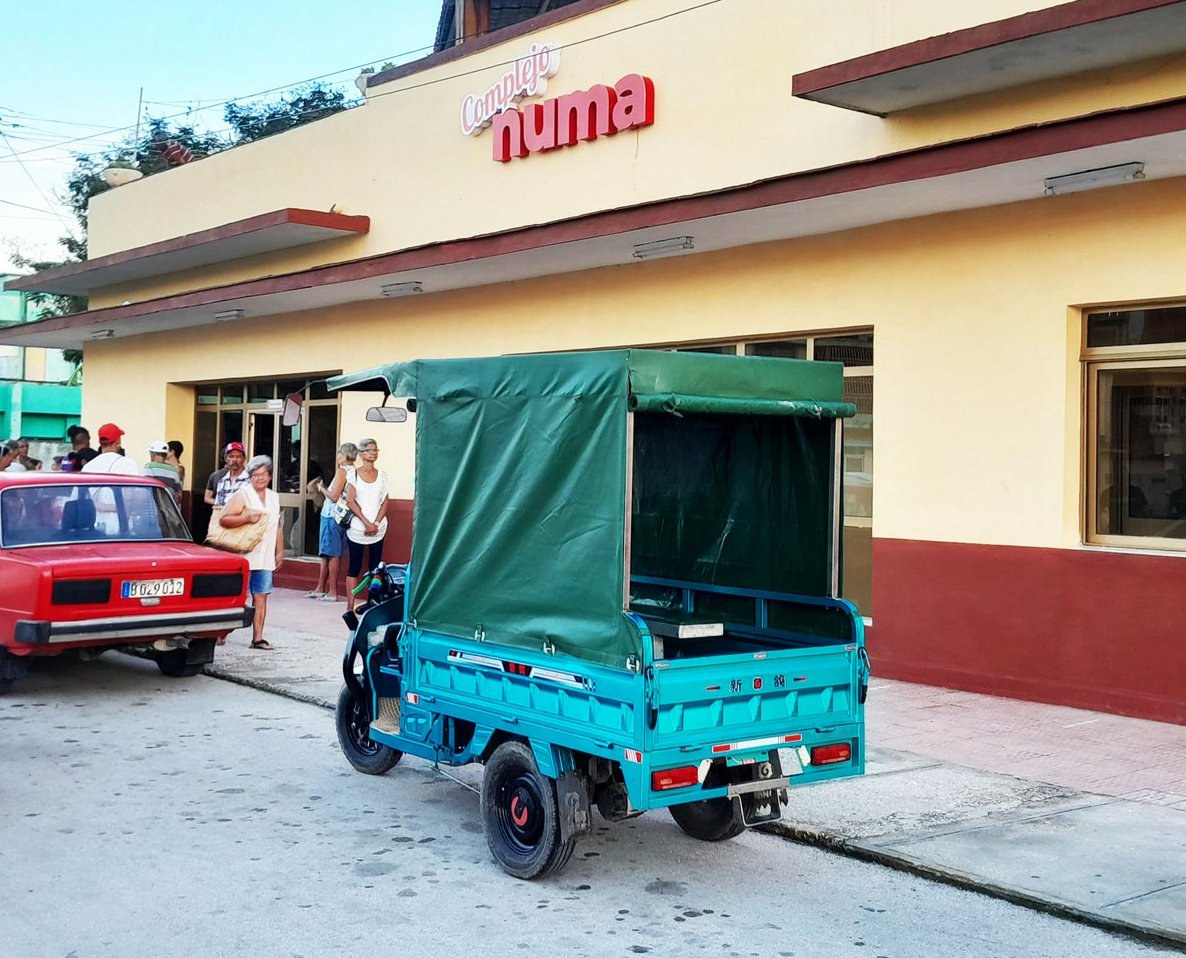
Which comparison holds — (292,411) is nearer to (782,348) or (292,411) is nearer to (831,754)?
(831,754)

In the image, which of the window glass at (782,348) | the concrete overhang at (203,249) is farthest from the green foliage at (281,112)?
the window glass at (782,348)

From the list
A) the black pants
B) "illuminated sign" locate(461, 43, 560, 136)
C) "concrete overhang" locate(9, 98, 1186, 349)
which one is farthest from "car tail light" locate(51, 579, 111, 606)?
"illuminated sign" locate(461, 43, 560, 136)

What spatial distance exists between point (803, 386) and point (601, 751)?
1.95 metres

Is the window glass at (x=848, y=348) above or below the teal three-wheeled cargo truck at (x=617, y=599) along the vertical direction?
above

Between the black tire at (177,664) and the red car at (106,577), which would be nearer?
the red car at (106,577)

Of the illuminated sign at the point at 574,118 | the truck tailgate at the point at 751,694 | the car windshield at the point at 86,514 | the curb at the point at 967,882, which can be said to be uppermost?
the illuminated sign at the point at 574,118

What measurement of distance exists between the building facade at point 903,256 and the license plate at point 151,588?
464cm

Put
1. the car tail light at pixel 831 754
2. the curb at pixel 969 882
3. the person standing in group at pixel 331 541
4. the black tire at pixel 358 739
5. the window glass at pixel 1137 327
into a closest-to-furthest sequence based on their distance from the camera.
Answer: the curb at pixel 969 882, the car tail light at pixel 831 754, the black tire at pixel 358 739, the window glass at pixel 1137 327, the person standing in group at pixel 331 541

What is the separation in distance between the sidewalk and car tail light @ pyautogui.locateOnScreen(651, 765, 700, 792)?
3.74ft

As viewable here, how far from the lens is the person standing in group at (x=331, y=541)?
13773 mm

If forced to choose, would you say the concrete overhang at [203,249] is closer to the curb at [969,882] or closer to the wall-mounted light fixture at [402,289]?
the wall-mounted light fixture at [402,289]

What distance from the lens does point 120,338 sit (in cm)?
2208

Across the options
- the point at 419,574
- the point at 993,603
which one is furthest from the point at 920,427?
the point at 419,574

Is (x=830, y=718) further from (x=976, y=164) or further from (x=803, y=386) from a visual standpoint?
(x=976, y=164)
